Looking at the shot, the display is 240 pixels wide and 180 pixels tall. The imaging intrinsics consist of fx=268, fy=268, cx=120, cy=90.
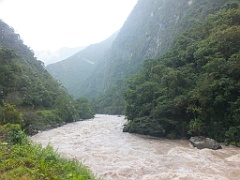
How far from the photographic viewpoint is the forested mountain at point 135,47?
224ft

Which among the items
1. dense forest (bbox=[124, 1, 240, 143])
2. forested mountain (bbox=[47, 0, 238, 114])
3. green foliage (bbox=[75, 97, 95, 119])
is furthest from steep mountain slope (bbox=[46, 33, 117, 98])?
dense forest (bbox=[124, 1, 240, 143])

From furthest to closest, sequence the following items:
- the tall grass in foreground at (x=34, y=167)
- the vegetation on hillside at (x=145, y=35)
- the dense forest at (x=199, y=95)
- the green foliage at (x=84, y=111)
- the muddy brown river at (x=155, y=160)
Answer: the vegetation on hillside at (x=145, y=35), the green foliage at (x=84, y=111), the dense forest at (x=199, y=95), the muddy brown river at (x=155, y=160), the tall grass in foreground at (x=34, y=167)

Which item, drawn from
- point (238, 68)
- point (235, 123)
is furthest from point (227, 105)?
point (238, 68)

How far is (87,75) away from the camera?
160 meters

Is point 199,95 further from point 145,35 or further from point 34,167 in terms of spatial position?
point 145,35

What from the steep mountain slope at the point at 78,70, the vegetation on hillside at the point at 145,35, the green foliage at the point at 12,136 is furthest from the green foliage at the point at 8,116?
the steep mountain slope at the point at 78,70

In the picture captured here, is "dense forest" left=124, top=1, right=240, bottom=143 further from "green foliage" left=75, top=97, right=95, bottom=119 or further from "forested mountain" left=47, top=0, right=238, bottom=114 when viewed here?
"green foliage" left=75, top=97, right=95, bottom=119

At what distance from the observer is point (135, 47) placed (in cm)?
10931

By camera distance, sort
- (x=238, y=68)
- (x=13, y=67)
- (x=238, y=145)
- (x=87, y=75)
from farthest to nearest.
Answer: (x=87, y=75), (x=13, y=67), (x=238, y=68), (x=238, y=145)

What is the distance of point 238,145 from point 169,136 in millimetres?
6672

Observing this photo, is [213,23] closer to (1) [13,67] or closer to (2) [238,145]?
(2) [238,145]

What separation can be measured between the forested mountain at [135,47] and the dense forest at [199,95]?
80.7 feet

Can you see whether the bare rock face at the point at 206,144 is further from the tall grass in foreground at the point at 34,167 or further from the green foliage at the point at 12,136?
the green foliage at the point at 12,136

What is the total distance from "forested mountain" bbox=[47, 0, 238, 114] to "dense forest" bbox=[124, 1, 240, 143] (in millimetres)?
24587
